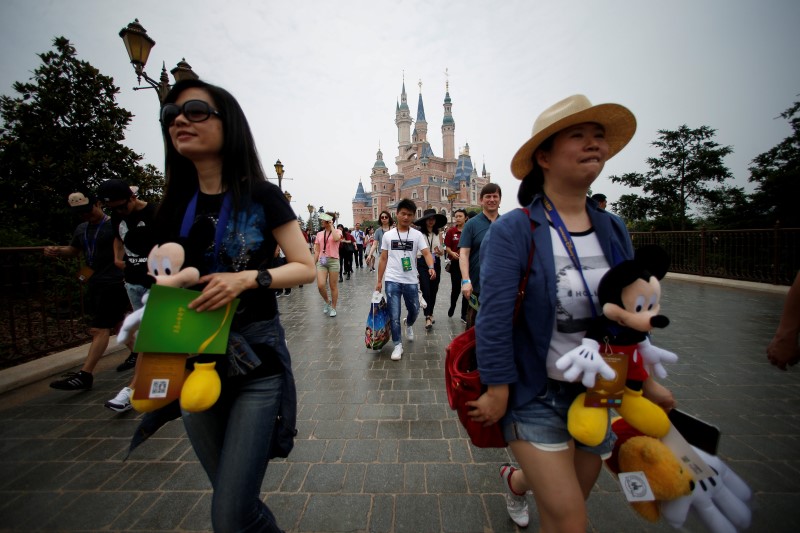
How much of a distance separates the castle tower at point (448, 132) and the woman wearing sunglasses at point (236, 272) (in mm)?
79636

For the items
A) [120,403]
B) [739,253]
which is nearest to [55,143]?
[120,403]

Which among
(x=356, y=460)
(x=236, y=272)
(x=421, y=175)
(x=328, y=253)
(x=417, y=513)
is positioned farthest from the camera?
(x=421, y=175)

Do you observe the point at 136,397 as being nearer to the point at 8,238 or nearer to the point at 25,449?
the point at 25,449

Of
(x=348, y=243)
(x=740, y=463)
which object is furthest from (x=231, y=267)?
(x=348, y=243)

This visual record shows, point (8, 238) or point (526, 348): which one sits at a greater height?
point (8, 238)

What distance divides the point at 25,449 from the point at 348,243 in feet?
38.7

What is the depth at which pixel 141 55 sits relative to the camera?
6078 millimetres

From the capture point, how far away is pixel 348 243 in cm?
1441

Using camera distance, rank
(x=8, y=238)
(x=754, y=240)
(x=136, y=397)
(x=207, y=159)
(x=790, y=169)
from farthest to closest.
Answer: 1. (x=790, y=169)
2. (x=754, y=240)
3. (x=8, y=238)
4. (x=207, y=159)
5. (x=136, y=397)

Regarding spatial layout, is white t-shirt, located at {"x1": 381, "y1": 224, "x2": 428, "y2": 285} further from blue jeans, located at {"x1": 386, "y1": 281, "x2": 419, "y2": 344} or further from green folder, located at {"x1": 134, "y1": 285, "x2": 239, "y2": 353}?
green folder, located at {"x1": 134, "y1": 285, "x2": 239, "y2": 353}

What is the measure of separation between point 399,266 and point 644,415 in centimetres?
401

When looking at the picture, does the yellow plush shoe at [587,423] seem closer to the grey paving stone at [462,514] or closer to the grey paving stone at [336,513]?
the grey paving stone at [462,514]

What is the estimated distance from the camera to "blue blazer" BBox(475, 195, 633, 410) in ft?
4.53

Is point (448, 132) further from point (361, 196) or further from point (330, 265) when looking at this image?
point (330, 265)
